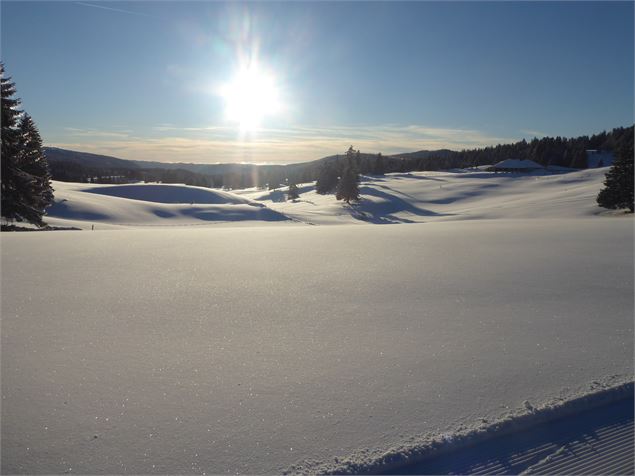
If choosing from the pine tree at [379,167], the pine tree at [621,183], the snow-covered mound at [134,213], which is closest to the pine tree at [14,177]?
the snow-covered mound at [134,213]

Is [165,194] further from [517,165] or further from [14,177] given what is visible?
[517,165]

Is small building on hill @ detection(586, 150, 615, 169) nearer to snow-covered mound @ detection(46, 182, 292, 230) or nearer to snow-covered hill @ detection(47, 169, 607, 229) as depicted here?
snow-covered hill @ detection(47, 169, 607, 229)

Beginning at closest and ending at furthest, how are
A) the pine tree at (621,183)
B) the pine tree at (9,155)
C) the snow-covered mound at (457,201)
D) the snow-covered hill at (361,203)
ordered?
the pine tree at (9,155)
the pine tree at (621,183)
the snow-covered hill at (361,203)
the snow-covered mound at (457,201)

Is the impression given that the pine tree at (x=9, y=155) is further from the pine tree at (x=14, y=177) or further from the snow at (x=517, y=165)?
the snow at (x=517, y=165)

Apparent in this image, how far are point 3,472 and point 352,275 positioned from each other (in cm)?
498

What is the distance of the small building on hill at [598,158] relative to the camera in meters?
97.8

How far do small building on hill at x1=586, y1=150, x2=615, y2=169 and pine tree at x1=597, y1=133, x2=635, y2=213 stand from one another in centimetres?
8045

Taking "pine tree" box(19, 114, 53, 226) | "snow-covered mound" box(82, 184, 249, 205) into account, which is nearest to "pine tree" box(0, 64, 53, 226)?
"pine tree" box(19, 114, 53, 226)

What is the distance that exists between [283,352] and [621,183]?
37.7 meters

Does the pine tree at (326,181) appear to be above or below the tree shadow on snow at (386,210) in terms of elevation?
above

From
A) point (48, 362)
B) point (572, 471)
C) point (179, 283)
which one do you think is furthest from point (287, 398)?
point (179, 283)

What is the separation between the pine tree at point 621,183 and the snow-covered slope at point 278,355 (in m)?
30.8

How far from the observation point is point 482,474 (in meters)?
2.43

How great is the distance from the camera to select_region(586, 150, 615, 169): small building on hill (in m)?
97.8
